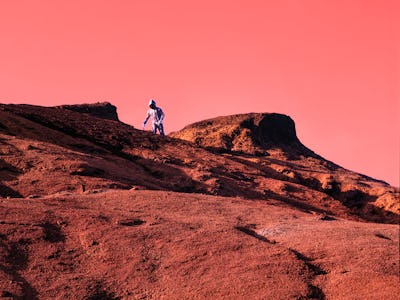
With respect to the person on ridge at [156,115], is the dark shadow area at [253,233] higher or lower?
lower

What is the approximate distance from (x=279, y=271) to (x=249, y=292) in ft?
3.19

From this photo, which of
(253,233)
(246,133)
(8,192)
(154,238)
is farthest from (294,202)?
(246,133)

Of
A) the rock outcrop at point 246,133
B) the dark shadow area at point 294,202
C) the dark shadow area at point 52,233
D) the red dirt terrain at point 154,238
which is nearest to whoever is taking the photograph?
the red dirt terrain at point 154,238

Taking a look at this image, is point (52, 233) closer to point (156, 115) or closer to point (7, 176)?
point (7, 176)

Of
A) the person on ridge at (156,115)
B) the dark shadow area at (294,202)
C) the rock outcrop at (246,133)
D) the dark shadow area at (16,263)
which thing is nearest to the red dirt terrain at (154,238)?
the dark shadow area at (16,263)

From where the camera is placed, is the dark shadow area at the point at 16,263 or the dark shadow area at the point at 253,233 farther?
the dark shadow area at the point at 253,233

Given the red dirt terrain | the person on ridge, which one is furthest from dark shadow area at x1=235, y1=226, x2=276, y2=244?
the person on ridge

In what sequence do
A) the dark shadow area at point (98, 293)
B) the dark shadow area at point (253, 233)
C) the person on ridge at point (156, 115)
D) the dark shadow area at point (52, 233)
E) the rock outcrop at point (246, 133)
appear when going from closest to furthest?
the dark shadow area at point (98, 293)
the dark shadow area at point (52, 233)
the dark shadow area at point (253, 233)
the person on ridge at point (156, 115)
the rock outcrop at point (246, 133)

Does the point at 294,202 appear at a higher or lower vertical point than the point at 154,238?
higher

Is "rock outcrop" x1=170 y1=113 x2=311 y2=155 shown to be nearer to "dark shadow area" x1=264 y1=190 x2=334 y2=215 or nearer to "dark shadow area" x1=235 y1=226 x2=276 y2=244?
"dark shadow area" x1=264 y1=190 x2=334 y2=215

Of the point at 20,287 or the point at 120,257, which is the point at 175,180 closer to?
the point at 120,257

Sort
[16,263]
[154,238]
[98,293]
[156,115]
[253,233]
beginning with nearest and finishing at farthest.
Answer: [98,293]
[16,263]
[154,238]
[253,233]
[156,115]

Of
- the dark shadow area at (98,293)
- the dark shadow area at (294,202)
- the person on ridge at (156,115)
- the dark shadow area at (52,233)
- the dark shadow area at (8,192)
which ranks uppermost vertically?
the person on ridge at (156,115)

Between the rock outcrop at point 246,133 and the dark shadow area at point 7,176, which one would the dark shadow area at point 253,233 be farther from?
the rock outcrop at point 246,133
